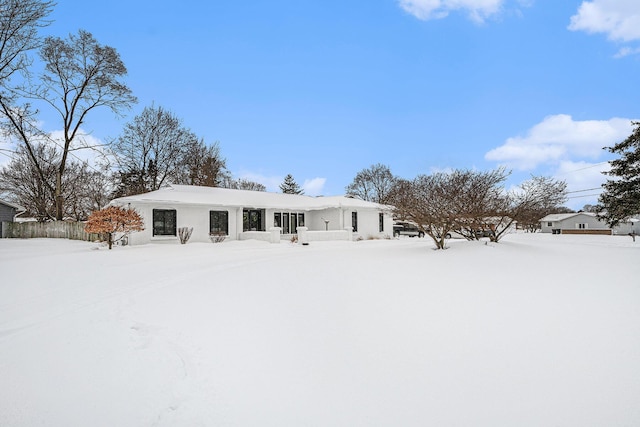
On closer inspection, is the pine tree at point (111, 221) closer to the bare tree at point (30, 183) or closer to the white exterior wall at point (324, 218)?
the white exterior wall at point (324, 218)

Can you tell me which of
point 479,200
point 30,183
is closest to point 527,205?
point 479,200

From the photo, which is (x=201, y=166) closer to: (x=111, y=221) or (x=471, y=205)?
(x=111, y=221)

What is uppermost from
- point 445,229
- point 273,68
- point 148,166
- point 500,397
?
point 273,68

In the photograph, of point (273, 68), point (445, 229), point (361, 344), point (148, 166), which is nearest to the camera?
point (361, 344)

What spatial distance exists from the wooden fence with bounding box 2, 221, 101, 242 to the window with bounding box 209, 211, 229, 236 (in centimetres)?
625

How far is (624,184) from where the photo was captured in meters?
18.0

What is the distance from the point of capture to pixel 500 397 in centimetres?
329

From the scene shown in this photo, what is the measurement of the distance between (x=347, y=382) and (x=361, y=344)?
0.81m

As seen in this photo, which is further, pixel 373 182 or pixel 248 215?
pixel 373 182

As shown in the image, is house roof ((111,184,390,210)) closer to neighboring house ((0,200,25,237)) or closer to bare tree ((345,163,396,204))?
neighboring house ((0,200,25,237))

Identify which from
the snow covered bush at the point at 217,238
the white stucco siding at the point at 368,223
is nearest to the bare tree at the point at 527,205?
the white stucco siding at the point at 368,223

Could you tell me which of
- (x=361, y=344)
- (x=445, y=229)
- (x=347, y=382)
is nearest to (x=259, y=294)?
(x=361, y=344)

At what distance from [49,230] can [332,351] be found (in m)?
26.3

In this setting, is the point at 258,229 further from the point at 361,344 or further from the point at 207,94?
the point at 361,344
